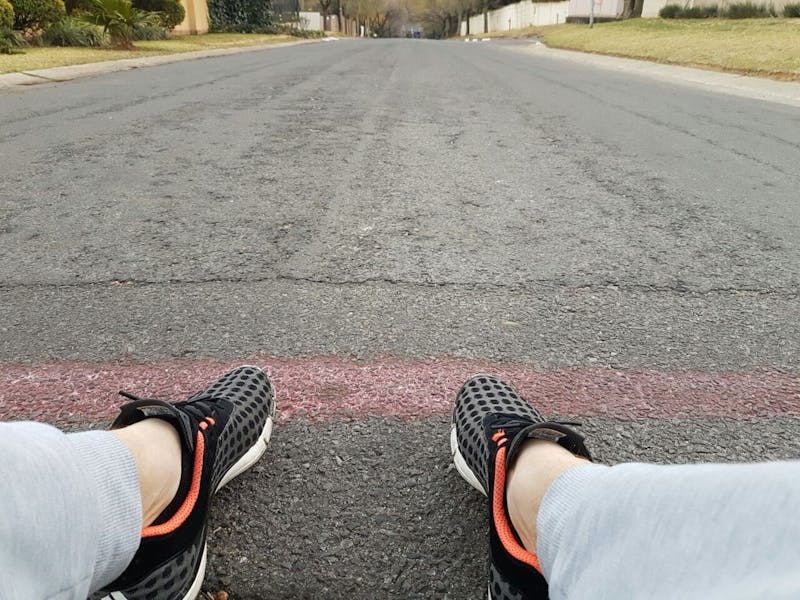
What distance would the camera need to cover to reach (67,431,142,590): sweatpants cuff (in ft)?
2.91

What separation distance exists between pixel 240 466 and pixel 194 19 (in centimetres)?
3005

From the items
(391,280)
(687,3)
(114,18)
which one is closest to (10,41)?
(114,18)

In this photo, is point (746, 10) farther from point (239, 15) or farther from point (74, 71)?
point (74, 71)

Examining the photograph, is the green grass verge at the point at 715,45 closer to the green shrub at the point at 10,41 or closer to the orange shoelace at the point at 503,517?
the orange shoelace at the point at 503,517

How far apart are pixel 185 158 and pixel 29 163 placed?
3.18 feet

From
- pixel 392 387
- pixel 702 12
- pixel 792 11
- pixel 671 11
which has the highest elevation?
pixel 671 11

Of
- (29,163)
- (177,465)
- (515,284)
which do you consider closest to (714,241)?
(515,284)

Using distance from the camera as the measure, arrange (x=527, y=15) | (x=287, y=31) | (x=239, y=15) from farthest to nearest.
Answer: (x=527, y=15) < (x=287, y=31) < (x=239, y=15)

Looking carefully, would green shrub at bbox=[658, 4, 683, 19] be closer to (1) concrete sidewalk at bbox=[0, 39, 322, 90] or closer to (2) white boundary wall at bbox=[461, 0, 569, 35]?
(2) white boundary wall at bbox=[461, 0, 569, 35]

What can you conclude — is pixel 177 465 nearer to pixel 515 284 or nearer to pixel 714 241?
pixel 515 284

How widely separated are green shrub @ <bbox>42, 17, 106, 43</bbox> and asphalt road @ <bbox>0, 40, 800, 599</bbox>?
37.5ft

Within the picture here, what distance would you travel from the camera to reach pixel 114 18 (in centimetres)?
1466

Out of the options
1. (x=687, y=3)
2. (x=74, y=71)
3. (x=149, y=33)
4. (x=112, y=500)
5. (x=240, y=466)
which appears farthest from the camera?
(x=687, y=3)

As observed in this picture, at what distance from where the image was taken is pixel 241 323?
197 cm
